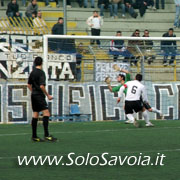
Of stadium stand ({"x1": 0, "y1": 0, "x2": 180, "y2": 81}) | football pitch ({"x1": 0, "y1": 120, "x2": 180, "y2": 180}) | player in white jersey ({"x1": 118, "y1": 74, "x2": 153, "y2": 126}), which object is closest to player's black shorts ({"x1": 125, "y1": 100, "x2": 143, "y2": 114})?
player in white jersey ({"x1": 118, "y1": 74, "x2": 153, "y2": 126})

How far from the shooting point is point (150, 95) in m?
24.8

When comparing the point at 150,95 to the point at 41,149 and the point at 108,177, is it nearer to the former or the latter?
the point at 41,149

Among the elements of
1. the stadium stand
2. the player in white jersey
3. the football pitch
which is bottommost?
the football pitch

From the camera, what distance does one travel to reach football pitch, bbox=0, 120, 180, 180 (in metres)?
10.6

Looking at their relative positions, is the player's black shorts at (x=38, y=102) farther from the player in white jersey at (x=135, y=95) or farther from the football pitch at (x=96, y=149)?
the player in white jersey at (x=135, y=95)

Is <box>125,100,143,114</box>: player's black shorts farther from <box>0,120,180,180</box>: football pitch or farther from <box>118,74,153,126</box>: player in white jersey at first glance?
<box>0,120,180,180</box>: football pitch

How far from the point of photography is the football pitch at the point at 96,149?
10.6 meters

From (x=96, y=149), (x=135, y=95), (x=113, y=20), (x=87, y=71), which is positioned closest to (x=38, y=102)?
(x=96, y=149)

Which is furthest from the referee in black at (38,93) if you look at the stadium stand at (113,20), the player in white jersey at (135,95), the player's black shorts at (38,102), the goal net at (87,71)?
the stadium stand at (113,20)

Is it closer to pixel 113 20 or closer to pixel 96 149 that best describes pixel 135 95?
pixel 96 149

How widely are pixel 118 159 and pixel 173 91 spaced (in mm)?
12930

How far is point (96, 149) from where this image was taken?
46.0ft

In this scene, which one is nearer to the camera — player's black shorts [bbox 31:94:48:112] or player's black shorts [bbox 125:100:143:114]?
player's black shorts [bbox 31:94:48:112]

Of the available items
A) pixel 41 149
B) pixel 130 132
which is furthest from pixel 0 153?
pixel 130 132
